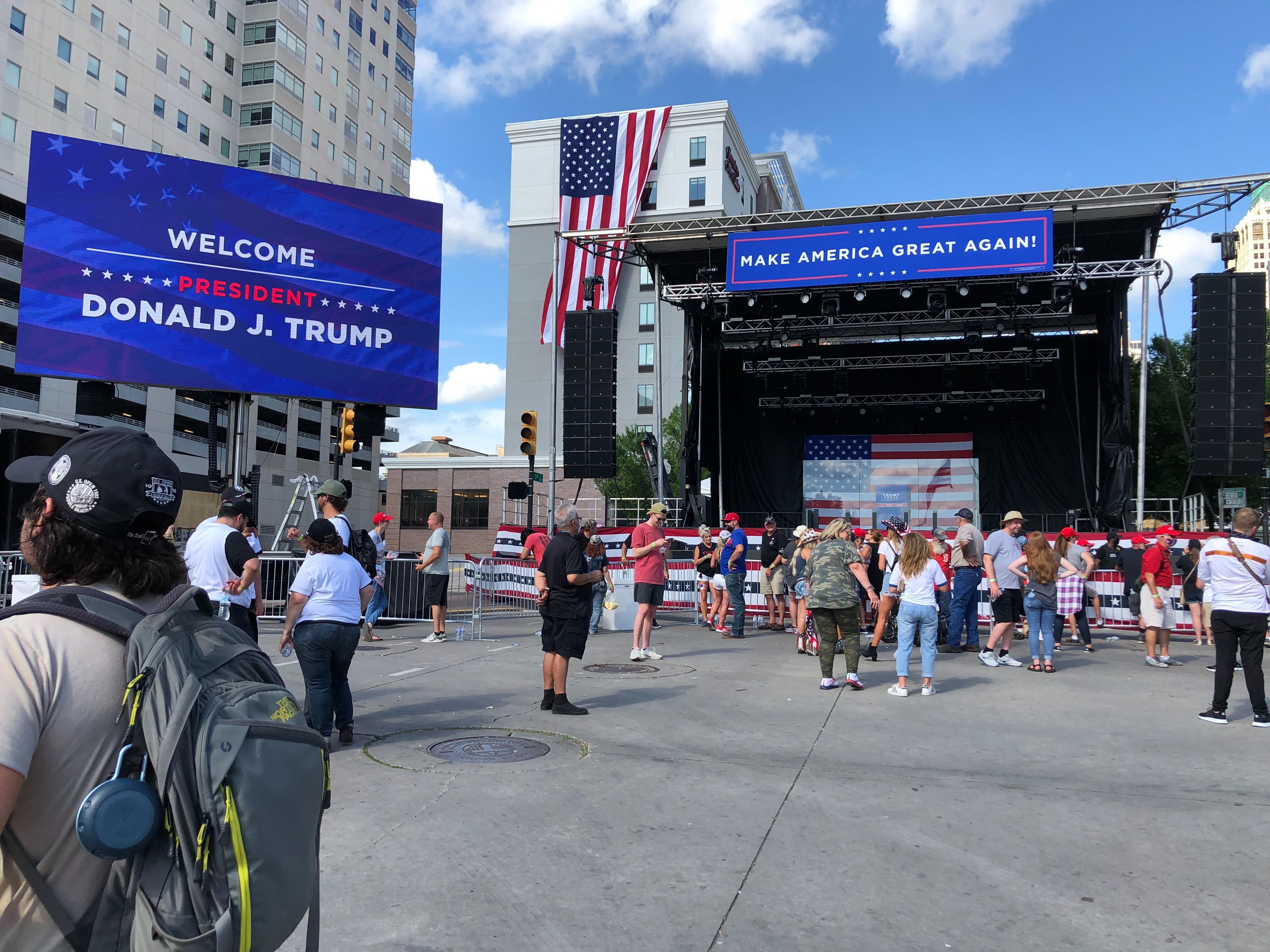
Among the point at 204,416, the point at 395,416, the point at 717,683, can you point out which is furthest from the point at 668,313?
the point at 717,683

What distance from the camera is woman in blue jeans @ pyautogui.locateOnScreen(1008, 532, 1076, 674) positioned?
1006 cm

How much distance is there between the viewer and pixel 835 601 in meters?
8.81

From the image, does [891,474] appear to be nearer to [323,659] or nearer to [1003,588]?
[1003,588]

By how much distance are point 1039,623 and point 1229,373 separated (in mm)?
9910

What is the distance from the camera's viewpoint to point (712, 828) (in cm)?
466

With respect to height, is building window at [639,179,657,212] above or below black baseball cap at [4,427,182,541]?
above

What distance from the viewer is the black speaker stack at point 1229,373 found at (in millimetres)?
16453

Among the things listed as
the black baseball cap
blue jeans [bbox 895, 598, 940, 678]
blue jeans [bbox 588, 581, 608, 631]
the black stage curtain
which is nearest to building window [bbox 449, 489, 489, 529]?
the black stage curtain

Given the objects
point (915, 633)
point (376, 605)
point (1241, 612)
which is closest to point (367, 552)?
point (376, 605)

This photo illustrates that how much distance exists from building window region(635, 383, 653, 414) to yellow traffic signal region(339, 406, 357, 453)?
3984cm

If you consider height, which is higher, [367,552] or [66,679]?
[66,679]

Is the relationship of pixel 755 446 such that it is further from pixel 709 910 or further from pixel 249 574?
pixel 709 910

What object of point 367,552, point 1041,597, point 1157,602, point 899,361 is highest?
point 899,361

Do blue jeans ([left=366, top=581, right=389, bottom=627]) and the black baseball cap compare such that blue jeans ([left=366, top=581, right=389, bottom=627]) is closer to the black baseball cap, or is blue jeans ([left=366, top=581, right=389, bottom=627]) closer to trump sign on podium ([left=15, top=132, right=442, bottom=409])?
trump sign on podium ([left=15, top=132, right=442, bottom=409])
